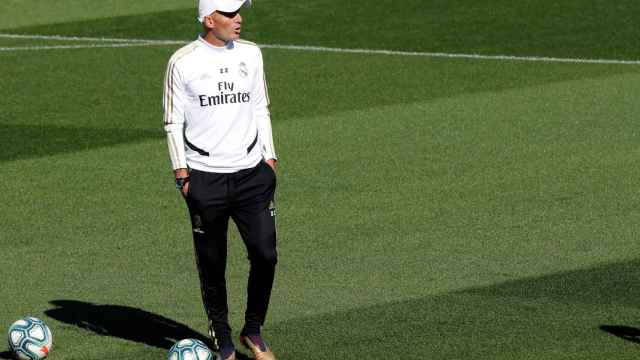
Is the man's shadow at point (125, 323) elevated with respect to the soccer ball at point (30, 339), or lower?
lower

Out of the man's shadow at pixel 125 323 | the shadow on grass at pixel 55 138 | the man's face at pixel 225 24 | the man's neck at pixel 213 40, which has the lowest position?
the shadow on grass at pixel 55 138

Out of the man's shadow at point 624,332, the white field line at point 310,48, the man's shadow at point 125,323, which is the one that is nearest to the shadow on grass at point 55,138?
the man's shadow at point 125,323

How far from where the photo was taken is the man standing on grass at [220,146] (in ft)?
36.2

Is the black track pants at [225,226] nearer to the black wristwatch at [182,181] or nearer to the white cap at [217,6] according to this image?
the black wristwatch at [182,181]

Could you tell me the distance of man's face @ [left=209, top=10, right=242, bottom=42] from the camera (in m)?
11.0

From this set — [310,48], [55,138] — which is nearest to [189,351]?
[55,138]

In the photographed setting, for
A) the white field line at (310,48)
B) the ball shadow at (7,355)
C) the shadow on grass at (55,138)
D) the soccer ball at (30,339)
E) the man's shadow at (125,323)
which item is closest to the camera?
the soccer ball at (30,339)

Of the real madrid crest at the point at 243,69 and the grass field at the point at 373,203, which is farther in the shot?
the grass field at the point at 373,203

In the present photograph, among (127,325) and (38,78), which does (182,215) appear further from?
(38,78)

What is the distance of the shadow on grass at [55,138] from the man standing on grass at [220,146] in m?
9.55

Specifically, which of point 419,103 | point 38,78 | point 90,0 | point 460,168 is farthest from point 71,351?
point 90,0

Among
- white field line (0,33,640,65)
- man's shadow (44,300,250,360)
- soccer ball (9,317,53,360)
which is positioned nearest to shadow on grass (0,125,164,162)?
man's shadow (44,300,250,360)

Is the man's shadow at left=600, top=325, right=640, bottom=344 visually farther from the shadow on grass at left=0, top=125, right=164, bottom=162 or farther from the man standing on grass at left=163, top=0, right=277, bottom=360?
the shadow on grass at left=0, top=125, right=164, bottom=162

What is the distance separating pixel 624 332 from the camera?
1202 centimetres
